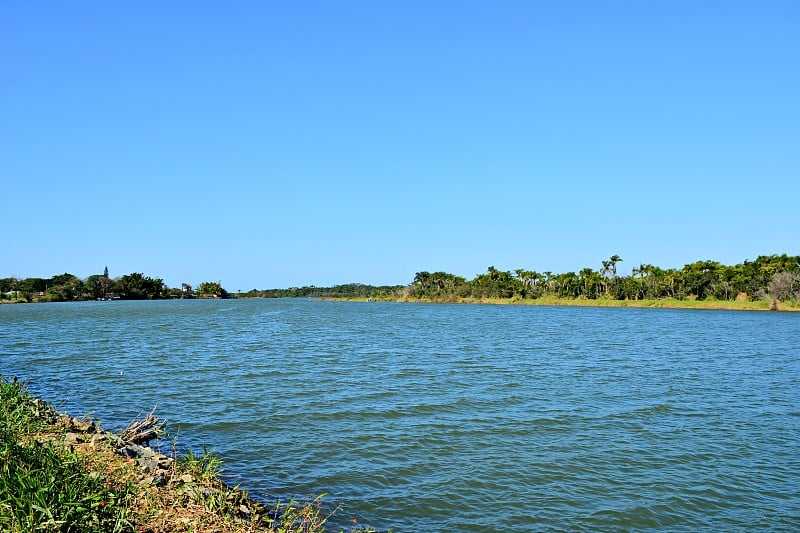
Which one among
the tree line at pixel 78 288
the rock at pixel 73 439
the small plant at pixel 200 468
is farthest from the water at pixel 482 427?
the tree line at pixel 78 288

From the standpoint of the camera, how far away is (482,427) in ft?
45.3

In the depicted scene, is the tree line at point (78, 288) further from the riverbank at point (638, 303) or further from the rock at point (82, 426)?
the rock at point (82, 426)

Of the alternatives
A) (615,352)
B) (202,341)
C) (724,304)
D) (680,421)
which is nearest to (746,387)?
(680,421)

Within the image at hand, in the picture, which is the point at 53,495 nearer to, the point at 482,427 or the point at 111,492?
the point at 111,492

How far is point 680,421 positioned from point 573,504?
731 cm

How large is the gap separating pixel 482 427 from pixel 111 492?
938 cm

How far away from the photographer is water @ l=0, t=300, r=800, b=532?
353 inches

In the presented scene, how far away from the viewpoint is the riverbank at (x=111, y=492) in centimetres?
554

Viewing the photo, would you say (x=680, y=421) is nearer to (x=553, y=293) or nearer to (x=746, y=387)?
(x=746, y=387)

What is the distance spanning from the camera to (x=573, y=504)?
29.4 ft

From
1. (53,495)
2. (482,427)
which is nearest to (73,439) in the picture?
(53,495)

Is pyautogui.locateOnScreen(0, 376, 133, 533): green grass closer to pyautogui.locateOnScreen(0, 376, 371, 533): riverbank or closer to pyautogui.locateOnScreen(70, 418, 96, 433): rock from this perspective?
pyautogui.locateOnScreen(0, 376, 371, 533): riverbank

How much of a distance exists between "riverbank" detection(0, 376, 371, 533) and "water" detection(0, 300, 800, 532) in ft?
3.49

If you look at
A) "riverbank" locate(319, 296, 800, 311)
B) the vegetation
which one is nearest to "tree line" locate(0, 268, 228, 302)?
the vegetation
